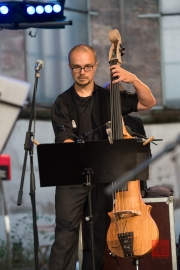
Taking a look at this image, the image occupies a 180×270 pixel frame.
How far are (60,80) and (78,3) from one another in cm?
103

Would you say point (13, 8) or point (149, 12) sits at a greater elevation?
point (149, 12)

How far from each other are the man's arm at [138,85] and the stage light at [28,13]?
87.9 inches

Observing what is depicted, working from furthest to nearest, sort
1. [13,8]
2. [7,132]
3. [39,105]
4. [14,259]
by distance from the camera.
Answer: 1. [39,105]
2. [14,259]
3. [13,8]
4. [7,132]

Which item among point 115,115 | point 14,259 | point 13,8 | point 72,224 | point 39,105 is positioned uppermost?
point 13,8

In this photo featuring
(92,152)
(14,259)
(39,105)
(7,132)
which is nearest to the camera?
(7,132)

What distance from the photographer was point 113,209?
4141 mm

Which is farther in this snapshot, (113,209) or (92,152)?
(113,209)

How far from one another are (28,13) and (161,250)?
9.36 feet

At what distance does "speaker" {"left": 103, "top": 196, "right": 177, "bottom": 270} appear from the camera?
469 cm

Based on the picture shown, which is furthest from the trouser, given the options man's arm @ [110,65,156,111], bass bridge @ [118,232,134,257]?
man's arm @ [110,65,156,111]

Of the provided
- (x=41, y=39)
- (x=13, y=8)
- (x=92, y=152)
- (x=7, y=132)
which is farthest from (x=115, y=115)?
(x=41, y=39)

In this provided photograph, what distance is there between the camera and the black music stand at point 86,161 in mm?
3838

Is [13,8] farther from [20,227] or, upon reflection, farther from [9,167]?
[20,227]

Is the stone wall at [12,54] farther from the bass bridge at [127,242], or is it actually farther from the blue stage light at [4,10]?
the bass bridge at [127,242]
